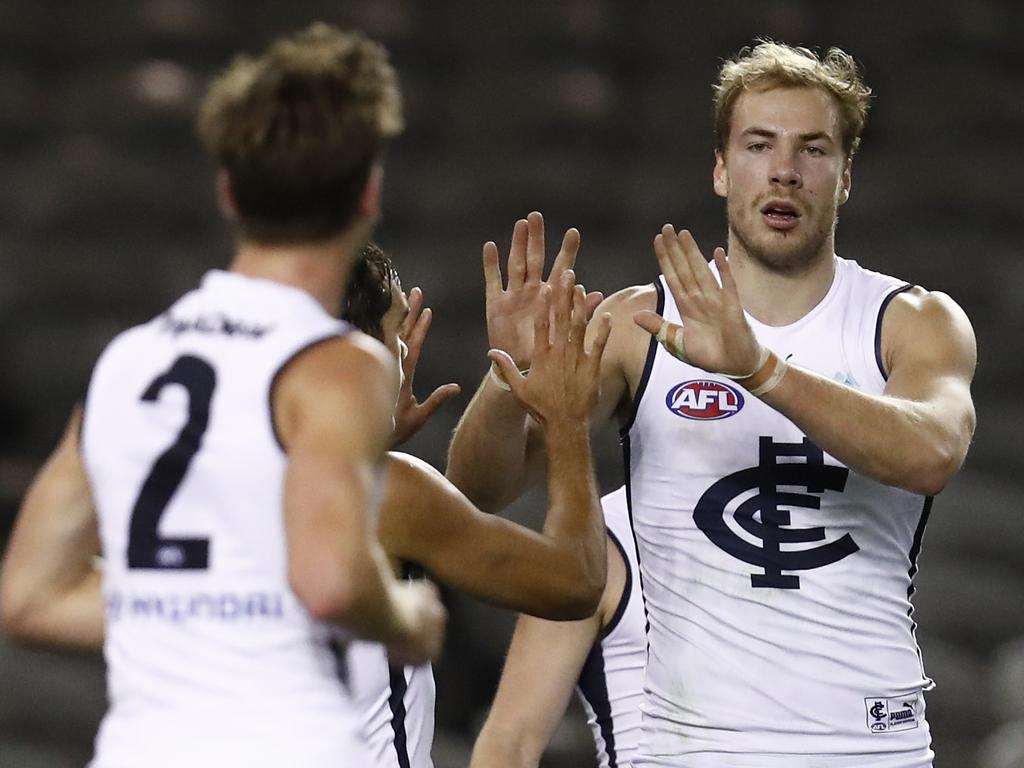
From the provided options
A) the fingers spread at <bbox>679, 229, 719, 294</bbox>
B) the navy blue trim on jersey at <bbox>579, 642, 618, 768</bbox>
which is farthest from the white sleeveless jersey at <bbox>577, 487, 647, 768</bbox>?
the fingers spread at <bbox>679, 229, 719, 294</bbox>

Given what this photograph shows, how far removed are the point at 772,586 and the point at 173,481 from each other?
173 centimetres

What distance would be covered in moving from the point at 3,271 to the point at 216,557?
6579 millimetres

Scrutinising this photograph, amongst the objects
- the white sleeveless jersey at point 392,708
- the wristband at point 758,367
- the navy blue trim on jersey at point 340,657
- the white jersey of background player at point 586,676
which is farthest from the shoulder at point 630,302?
the navy blue trim on jersey at point 340,657

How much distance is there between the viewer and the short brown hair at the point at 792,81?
13.1 feet

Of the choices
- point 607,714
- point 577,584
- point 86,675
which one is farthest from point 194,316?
point 86,675

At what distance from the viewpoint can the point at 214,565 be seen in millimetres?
2301

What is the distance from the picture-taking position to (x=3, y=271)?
848cm

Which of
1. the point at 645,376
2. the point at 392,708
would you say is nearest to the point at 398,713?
the point at 392,708

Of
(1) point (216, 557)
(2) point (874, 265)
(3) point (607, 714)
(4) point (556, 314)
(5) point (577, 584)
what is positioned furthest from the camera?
(2) point (874, 265)

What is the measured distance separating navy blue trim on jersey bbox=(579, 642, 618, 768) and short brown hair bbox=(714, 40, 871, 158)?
126cm

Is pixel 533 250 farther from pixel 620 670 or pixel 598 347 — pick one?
pixel 620 670

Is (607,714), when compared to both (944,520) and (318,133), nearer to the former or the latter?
(318,133)

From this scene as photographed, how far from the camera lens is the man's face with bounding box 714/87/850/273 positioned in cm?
390

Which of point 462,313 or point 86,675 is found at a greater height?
point 462,313
